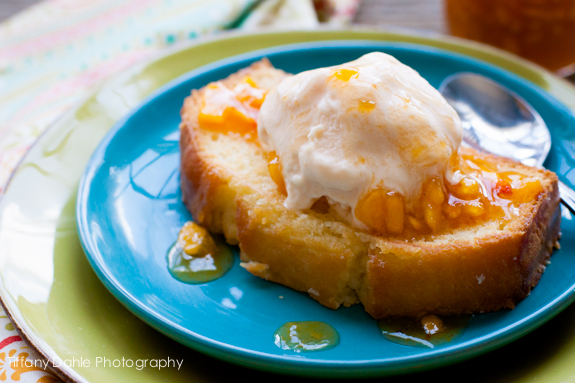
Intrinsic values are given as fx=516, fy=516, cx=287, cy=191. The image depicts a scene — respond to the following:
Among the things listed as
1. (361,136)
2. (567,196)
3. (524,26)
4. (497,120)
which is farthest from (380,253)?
(524,26)

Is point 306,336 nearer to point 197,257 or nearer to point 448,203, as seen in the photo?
point 197,257

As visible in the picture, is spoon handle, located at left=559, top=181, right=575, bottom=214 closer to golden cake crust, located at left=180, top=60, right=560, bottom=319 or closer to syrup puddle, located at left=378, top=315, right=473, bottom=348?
golden cake crust, located at left=180, top=60, right=560, bottom=319

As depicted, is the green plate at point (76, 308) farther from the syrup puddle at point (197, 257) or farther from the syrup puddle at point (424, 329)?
the syrup puddle at point (197, 257)

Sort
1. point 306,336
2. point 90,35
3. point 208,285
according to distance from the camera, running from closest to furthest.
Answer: point 306,336 < point 208,285 < point 90,35

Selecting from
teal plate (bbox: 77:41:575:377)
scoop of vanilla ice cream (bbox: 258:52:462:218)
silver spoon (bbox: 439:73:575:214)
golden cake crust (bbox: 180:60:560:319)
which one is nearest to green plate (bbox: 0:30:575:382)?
teal plate (bbox: 77:41:575:377)

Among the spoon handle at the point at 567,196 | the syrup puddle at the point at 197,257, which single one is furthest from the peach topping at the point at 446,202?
the syrup puddle at the point at 197,257
